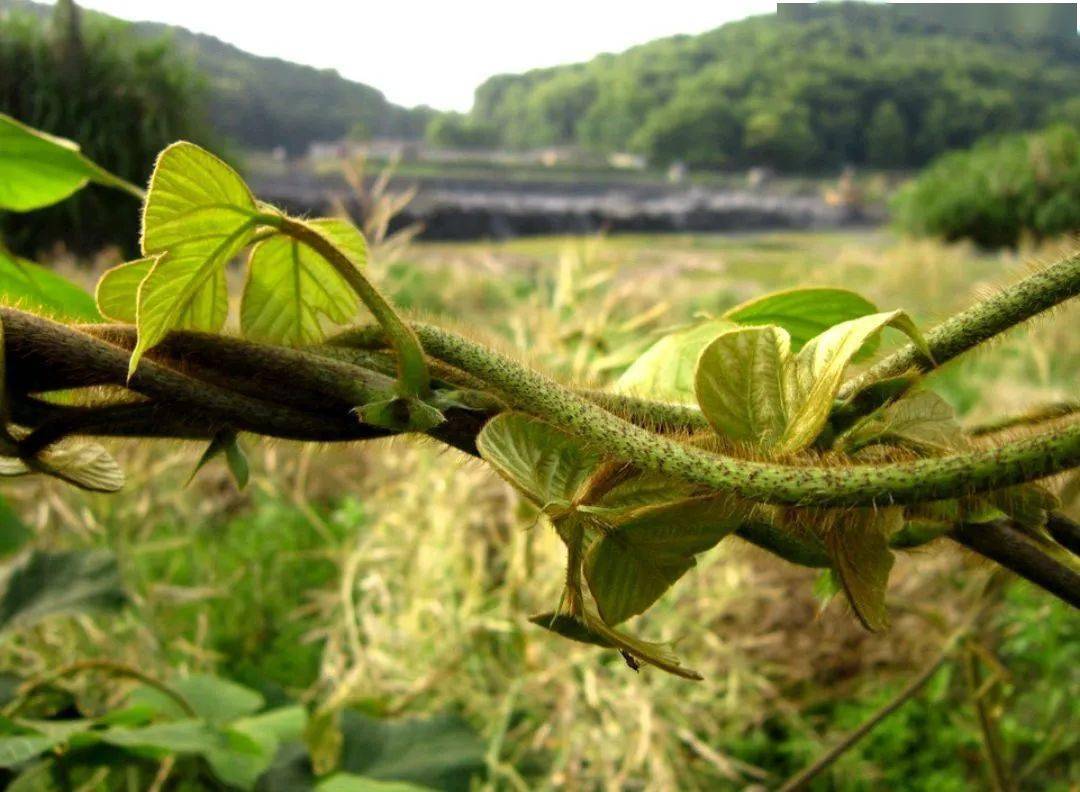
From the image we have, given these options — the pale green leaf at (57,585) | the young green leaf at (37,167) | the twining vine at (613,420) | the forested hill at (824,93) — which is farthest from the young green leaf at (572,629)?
the forested hill at (824,93)

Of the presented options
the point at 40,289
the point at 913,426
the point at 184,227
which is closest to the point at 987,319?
the point at 913,426

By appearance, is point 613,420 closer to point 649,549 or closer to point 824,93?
point 649,549

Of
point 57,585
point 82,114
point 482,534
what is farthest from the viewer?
point 82,114

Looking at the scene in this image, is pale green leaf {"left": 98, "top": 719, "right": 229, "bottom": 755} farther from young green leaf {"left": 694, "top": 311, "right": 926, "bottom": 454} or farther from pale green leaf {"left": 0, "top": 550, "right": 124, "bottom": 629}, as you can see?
young green leaf {"left": 694, "top": 311, "right": 926, "bottom": 454}

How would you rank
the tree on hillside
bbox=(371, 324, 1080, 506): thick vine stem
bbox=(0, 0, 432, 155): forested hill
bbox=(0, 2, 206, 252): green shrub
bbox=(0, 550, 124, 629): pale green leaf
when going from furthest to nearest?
the tree on hillside
bbox=(0, 2, 206, 252): green shrub
bbox=(0, 0, 432, 155): forested hill
bbox=(0, 550, 124, 629): pale green leaf
bbox=(371, 324, 1080, 506): thick vine stem

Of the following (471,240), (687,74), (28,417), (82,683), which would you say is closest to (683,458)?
(28,417)

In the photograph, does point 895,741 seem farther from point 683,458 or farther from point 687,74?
point 687,74

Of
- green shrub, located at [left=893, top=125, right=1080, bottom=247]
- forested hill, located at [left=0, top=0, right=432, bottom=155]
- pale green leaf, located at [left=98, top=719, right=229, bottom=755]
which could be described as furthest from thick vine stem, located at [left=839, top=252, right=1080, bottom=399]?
green shrub, located at [left=893, top=125, right=1080, bottom=247]
